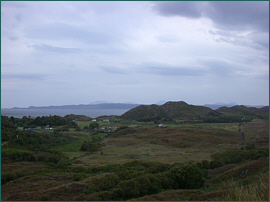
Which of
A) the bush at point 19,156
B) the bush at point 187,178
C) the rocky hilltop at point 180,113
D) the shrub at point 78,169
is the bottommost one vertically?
the shrub at point 78,169

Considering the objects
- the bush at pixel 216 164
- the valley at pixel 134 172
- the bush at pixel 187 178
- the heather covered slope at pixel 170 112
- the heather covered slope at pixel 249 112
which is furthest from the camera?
the heather covered slope at pixel 170 112

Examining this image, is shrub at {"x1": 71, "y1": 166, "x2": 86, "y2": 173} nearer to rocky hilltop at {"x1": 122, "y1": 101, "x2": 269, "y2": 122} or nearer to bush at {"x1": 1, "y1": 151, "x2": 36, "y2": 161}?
bush at {"x1": 1, "y1": 151, "x2": 36, "y2": 161}

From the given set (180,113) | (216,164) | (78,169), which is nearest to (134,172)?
(78,169)

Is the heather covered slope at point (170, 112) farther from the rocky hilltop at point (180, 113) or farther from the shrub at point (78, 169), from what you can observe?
the shrub at point (78, 169)

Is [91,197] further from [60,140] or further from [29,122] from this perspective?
[29,122]

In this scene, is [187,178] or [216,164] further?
[216,164]

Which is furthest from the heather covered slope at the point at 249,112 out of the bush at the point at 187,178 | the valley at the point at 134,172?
the bush at the point at 187,178

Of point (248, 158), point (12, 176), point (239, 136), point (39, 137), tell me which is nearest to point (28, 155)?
point (12, 176)

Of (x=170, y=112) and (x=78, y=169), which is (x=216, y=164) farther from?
(x=170, y=112)

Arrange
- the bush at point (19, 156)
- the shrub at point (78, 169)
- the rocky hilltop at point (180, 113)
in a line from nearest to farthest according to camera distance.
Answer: the shrub at point (78, 169) → the bush at point (19, 156) → the rocky hilltop at point (180, 113)

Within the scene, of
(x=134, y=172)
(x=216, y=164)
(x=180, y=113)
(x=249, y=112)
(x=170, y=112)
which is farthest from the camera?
(x=170, y=112)

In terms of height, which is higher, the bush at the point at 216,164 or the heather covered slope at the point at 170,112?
the heather covered slope at the point at 170,112

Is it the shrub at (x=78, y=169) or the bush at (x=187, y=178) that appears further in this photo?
the shrub at (x=78, y=169)

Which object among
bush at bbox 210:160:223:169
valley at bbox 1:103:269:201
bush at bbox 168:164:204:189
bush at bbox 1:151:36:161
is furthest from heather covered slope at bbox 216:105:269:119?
bush at bbox 1:151:36:161
